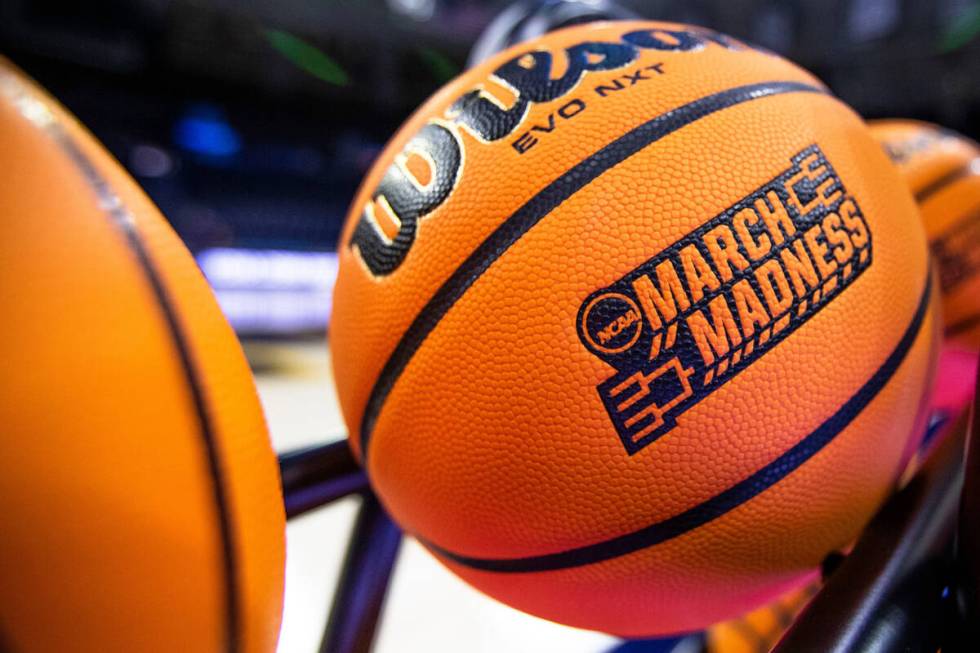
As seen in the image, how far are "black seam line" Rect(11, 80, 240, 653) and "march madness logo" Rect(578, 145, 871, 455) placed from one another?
0.69 ft

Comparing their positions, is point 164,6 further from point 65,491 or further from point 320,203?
point 65,491

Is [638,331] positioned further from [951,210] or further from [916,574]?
[951,210]

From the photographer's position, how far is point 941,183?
2.74ft

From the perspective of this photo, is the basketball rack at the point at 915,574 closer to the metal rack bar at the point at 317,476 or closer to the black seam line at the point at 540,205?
the metal rack bar at the point at 317,476

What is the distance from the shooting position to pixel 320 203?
18.8ft

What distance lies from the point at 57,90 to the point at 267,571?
4482 millimetres

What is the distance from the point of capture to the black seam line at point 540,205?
16.5 inches

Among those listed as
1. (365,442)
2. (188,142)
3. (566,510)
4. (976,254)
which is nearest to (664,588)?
(566,510)

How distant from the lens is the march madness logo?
0.38 metres

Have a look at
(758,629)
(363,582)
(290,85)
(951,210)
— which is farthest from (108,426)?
(290,85)

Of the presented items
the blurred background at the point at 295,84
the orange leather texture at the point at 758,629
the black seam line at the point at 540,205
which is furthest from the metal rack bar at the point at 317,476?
the blurred background at the point at 295,84

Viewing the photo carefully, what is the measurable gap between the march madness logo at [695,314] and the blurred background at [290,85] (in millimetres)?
3140

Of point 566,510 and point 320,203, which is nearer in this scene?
point 566,510

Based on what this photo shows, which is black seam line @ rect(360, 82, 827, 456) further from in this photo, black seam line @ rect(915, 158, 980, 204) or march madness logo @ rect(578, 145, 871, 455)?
black seam line @ rect(915, 158, 980, 204)
